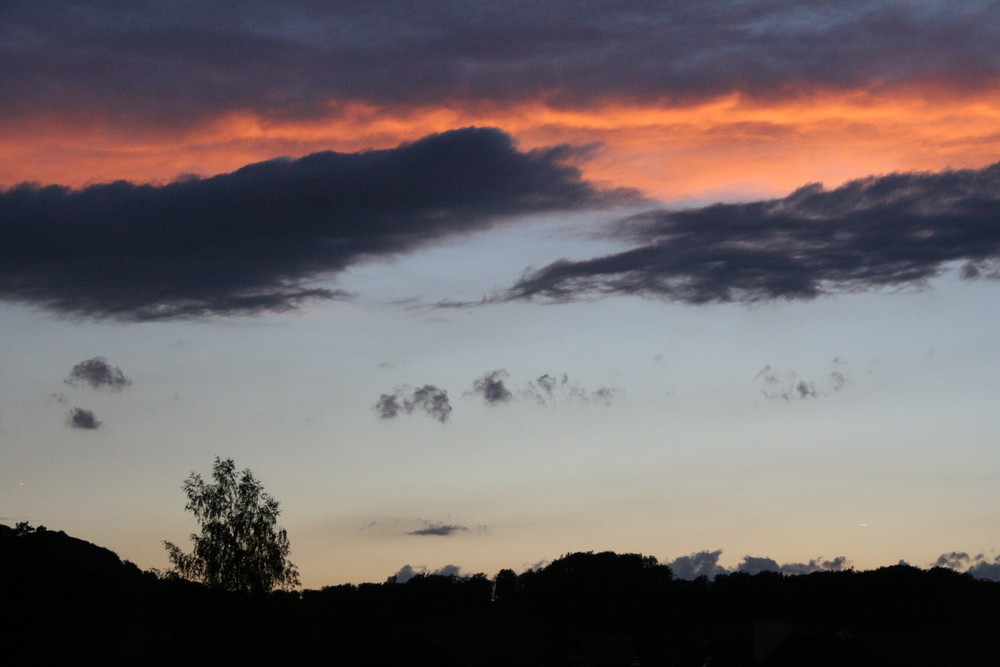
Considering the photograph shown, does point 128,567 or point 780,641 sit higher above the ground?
point 128,567

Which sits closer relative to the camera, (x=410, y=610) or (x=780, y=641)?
(x=780, y=641)

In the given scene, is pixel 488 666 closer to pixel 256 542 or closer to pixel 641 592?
pixel 256 542

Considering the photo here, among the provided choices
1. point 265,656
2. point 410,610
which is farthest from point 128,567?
point 265,656

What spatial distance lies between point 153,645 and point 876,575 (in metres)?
112

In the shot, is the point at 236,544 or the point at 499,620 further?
the point at 499,620

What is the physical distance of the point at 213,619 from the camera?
226ft

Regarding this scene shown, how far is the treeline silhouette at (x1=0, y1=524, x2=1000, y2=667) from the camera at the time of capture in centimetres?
6744

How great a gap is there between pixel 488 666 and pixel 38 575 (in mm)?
27830

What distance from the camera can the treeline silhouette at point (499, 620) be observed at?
6744 centimetres

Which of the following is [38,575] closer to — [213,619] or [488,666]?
[213,619]

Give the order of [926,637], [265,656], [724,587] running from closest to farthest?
1. [265,656]
2. [926,637]
3. [724,587]

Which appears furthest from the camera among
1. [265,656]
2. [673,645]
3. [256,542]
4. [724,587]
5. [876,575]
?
[724,587]

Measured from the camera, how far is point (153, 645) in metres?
69.4

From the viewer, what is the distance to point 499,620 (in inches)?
6944
